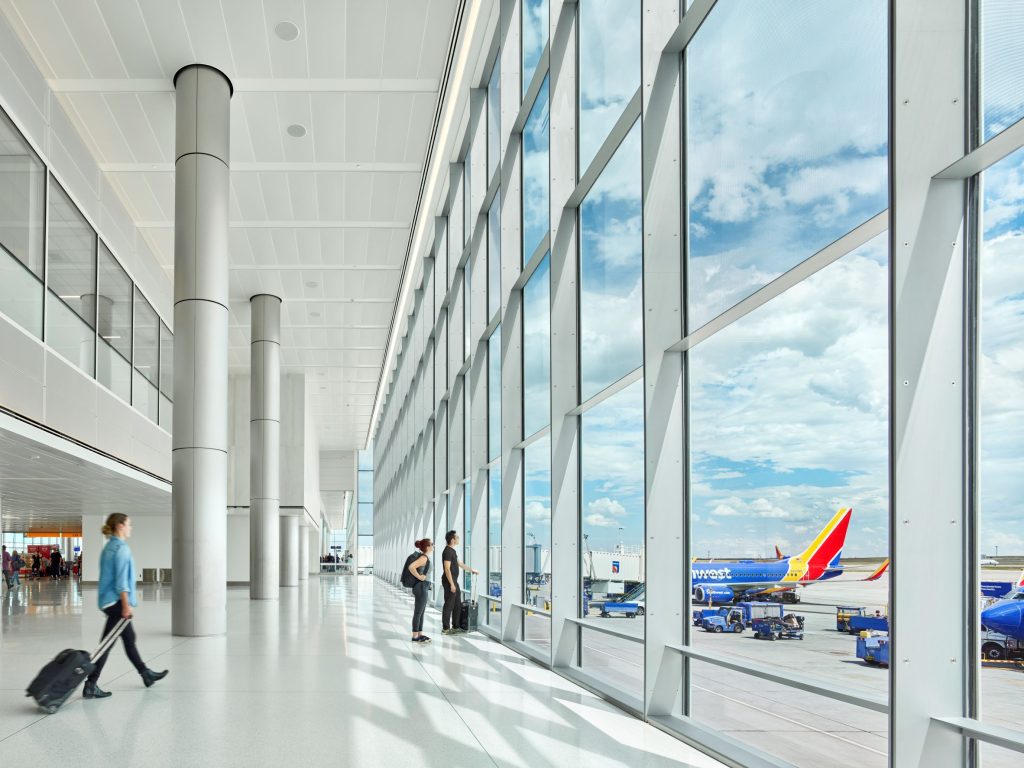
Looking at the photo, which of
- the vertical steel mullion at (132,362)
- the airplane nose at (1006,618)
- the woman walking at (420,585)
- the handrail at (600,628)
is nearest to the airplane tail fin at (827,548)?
the airplane nose at (1006,618)

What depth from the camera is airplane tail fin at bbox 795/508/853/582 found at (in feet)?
17.3

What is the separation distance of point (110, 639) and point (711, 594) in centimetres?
527

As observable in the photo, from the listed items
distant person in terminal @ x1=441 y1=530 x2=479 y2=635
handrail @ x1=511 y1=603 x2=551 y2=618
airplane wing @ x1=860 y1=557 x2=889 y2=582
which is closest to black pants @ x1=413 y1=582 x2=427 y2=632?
distant person in terminal @ x1=441 y1=530 x2=479 y2=635

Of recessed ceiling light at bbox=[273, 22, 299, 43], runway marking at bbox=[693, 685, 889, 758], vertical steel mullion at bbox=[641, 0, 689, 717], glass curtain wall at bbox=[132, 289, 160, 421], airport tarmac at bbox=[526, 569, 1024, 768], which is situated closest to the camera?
airport tarmac at bbox=[526, 569, 1024, 768]

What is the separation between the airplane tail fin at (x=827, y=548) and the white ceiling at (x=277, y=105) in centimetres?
1145

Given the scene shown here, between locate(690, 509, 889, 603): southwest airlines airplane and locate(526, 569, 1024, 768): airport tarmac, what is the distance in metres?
0.09

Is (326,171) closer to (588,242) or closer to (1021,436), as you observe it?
(588,242)

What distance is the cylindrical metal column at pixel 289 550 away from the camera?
3972 cm

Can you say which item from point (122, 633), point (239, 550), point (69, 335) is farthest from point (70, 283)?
point (239, 550)

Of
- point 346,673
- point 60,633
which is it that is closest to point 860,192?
point 346,673

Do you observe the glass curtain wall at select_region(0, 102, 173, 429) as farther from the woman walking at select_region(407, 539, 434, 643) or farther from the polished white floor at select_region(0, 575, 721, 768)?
the woman walking at select_region(407, 539, 434, 643)

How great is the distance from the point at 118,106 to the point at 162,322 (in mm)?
10303

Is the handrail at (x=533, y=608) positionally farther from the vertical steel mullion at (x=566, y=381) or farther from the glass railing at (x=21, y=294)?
the glass railing at (x=21, y=294)

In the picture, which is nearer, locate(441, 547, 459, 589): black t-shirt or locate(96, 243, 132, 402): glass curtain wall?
locate(441, 547, 459, 589): black t-shirt
